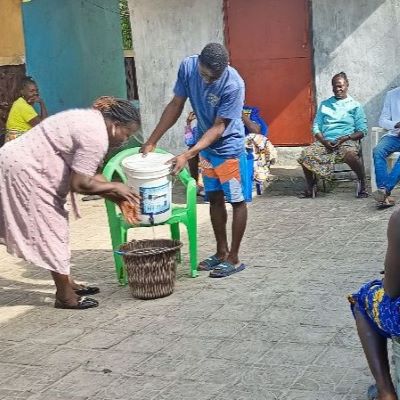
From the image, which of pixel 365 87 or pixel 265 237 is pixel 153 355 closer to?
pixel 265 237

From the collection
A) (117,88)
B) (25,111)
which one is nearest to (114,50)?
(117,88)

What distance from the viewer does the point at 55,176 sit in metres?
5.27

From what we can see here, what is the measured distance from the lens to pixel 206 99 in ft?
19.3

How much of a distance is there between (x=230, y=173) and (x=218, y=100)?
56cm

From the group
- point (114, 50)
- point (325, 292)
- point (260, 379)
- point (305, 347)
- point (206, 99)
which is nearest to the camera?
point (260, 379)

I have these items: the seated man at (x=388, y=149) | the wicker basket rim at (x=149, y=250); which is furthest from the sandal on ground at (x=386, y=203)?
the wicker basket rim at (x=149, y=250)

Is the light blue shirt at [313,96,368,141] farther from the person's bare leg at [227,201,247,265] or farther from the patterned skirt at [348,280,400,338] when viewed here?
the patterned skirt at [348,280,400,338]

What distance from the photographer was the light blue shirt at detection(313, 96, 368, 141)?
28.8ft

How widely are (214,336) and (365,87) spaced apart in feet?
18.0

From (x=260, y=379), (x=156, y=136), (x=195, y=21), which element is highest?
(x=195, y=21)

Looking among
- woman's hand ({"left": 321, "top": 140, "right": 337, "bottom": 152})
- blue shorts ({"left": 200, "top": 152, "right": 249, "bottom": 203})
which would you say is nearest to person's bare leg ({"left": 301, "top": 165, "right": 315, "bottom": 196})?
woman's hand ({"left": 321, "top": 140, "right": 337, "bottom": 152})

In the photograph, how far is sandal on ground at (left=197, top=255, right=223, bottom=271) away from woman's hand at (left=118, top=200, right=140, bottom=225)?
862mm

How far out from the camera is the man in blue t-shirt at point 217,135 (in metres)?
5.70

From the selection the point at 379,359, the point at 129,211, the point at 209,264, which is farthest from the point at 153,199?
the point at 379,359
